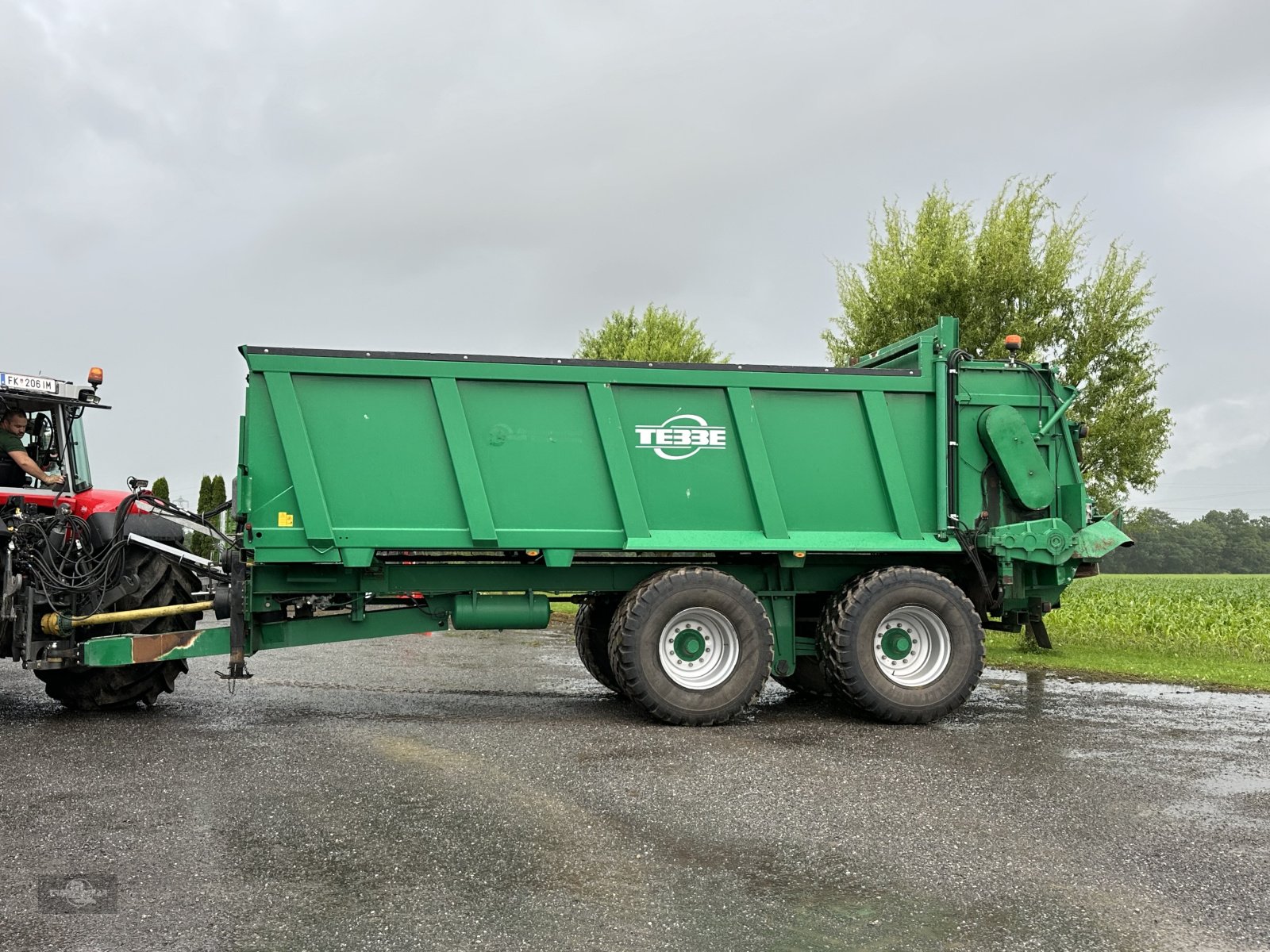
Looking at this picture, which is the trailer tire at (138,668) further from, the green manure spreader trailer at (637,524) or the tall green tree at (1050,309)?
the tall green tree at (1050,309)

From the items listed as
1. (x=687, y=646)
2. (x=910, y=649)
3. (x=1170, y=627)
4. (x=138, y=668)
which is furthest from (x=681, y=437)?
(x=1170, y=627)

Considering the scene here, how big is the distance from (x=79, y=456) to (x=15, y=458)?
1.84 ft

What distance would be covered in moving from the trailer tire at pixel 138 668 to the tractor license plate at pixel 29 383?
5.05ft

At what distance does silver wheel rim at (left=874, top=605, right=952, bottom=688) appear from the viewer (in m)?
8.70

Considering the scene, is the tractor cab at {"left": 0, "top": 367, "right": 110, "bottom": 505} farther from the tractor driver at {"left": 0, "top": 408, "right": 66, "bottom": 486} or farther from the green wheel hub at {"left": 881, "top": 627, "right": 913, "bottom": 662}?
the green wheel hub at {"left": 881, "top": 627, "right": 913, "bottom": 662}

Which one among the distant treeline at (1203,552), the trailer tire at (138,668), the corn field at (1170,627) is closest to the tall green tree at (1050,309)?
the corn field at (1170,627)

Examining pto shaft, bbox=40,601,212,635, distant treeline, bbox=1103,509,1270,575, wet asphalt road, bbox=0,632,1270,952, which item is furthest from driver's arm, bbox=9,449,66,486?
distant treeline, bbox=1103,509,1270,575

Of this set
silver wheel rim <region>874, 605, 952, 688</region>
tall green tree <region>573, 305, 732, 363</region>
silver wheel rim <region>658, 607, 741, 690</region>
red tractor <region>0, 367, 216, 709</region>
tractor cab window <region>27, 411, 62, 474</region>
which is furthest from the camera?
tall green tree <region>573, 305, 732, 363</region>

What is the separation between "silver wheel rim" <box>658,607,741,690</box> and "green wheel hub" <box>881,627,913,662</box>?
123cm

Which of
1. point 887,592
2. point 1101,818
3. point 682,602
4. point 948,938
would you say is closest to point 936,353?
point 887,592

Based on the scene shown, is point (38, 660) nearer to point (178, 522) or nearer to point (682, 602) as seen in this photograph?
point (178, 522)

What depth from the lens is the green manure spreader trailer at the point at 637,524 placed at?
8.15 metres

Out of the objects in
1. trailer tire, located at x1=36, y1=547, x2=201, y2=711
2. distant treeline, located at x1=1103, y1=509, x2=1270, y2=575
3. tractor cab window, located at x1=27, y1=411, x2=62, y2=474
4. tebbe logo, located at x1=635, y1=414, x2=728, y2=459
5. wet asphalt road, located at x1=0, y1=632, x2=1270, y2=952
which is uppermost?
tractor cab window, located at x1=27, y1=411, x2=62, y2=474

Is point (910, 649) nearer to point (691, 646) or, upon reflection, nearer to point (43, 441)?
point (691, 646)
